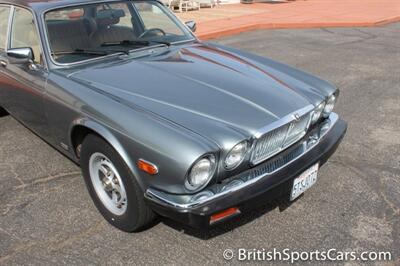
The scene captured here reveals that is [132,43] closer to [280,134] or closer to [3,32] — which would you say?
[3,32]

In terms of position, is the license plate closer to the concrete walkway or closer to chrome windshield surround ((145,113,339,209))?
chrome windshield surround ((145,113,339,209))

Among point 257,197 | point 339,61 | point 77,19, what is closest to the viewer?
point 257,197

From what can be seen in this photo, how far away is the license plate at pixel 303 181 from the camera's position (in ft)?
9.30

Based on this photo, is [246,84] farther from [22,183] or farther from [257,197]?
[22,183]

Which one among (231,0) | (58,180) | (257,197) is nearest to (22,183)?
(58,180)

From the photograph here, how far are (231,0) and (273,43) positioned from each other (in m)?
7.59

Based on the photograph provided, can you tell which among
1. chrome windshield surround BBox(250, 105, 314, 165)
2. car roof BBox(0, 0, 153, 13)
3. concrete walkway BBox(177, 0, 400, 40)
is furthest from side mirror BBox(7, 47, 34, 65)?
concrete walkway BBox(177, 0, 400, 40)

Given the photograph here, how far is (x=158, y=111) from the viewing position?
8.89ft

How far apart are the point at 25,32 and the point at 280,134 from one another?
8.14 ft

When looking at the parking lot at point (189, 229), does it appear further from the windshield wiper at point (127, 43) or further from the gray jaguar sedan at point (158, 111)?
the windshield wiper at point (127, 43)

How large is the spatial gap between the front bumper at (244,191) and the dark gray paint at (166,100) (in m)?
0.07

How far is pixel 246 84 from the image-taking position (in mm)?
3193

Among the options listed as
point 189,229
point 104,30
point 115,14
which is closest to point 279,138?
point 189,229

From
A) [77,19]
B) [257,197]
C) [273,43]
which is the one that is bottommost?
[273,43]
